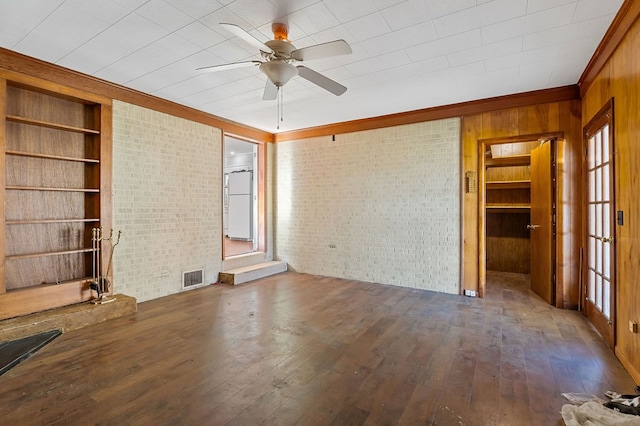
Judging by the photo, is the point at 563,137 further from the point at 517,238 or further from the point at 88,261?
the point at 88,261

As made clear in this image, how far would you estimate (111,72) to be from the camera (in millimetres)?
3615

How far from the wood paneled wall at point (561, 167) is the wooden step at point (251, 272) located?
11.7 ft

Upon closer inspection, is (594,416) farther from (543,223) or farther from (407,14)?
(543,223)

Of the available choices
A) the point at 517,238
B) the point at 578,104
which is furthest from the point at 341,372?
the point at 517,238

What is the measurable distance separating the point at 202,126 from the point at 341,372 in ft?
14.5

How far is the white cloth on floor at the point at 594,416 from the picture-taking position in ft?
5.60

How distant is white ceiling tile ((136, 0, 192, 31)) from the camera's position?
241 cm

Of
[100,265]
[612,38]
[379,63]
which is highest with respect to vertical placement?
[379,63]

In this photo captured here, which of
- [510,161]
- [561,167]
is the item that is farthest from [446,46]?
[510,161]

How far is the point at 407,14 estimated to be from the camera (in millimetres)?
2504

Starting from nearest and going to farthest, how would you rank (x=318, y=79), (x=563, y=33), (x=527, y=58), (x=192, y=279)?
(x=563, y=33) → (x=318, y=79) → (x=527, y=58) → (x=192, y=279)

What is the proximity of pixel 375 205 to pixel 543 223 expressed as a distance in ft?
8.09

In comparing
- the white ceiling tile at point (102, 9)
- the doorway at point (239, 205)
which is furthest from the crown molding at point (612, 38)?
the doorway at point (239, 205)

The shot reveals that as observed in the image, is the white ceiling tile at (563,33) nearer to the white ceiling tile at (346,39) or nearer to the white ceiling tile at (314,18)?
the white ceiling tile at (346,39)
